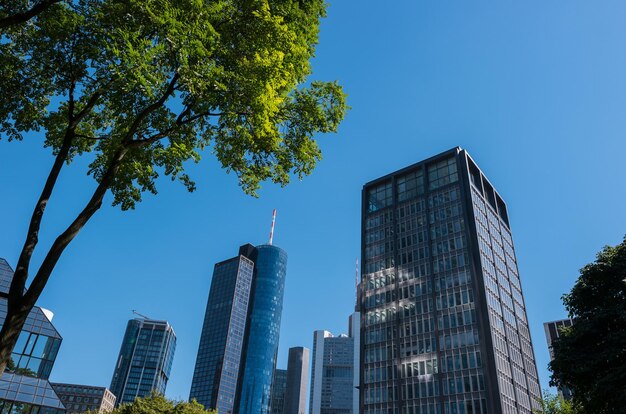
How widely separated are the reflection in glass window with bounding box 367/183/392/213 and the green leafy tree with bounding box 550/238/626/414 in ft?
246

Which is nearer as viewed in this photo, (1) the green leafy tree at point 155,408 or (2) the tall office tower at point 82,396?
(1) the green leafy tree at point 155,408

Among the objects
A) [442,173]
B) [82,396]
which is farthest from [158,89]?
[82,396]

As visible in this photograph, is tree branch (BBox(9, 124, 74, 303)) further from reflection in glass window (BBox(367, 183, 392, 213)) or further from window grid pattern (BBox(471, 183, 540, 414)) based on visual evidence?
reflection in glass window (BBox(367, 183, 392, 213))

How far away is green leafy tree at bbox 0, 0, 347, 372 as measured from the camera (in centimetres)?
980

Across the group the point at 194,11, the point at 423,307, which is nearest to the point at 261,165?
the point at 194,11

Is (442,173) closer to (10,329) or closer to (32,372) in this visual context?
(32,372)

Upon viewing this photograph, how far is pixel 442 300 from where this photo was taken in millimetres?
83500

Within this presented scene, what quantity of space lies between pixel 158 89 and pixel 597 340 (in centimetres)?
2593

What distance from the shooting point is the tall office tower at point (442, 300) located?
7519 cm

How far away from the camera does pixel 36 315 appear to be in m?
51.1

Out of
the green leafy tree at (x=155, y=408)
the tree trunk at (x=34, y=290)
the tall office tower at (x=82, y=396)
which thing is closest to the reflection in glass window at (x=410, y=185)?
the green leafy tree at (x=155, y=408)

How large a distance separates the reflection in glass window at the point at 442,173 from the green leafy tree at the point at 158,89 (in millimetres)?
85980

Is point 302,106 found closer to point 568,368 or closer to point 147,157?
point 147,157

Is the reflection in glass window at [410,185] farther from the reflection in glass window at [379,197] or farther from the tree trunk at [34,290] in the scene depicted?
the tree trunk at [34,290]
